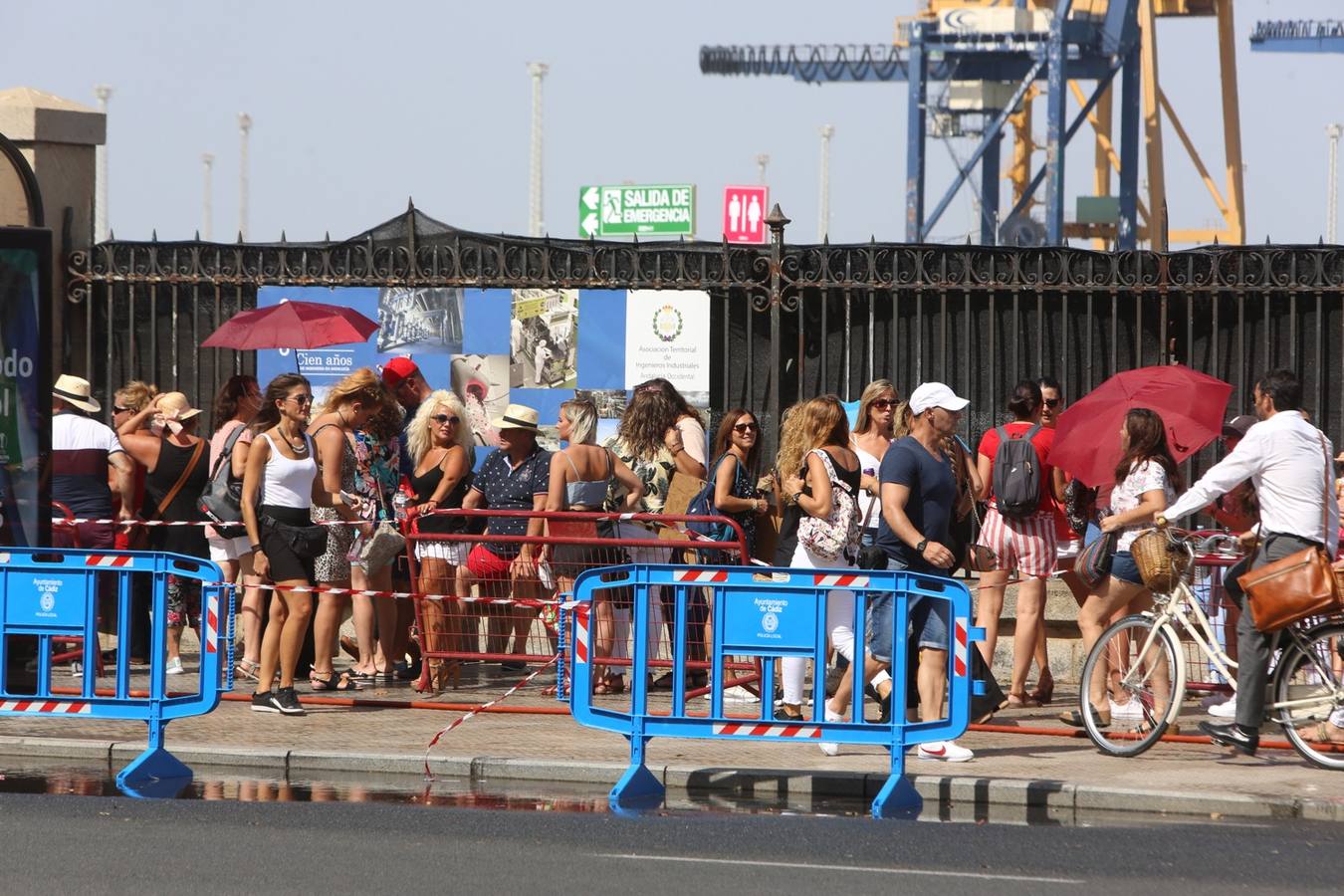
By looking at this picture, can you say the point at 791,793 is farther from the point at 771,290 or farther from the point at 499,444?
the point at 771,290

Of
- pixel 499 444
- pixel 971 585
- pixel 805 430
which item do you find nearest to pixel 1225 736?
pixel 805 430

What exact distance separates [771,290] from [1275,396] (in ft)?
15.3

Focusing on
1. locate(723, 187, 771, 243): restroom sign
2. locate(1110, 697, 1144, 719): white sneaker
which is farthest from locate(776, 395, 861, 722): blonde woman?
locate(723, 187, 771, 243): restroom sign

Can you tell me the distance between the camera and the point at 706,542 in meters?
Result: 10.2

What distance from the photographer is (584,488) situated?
11133 mm

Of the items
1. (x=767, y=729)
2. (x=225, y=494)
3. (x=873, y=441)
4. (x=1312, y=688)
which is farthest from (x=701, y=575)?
(x=225, y=494)

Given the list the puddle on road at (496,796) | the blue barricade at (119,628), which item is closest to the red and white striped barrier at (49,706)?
the blue barricade at (119,628)

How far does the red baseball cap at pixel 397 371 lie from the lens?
1196cm

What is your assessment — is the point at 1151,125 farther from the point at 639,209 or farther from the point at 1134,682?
the point at 1134,682

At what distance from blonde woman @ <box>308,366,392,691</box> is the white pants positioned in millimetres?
2595

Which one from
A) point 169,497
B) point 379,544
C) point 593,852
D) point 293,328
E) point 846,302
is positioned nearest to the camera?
point 593,852

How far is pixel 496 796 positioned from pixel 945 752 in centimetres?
216

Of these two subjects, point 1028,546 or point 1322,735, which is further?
point 1028,546

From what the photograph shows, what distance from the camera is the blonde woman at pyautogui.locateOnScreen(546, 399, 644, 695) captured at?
1098 centimetres
